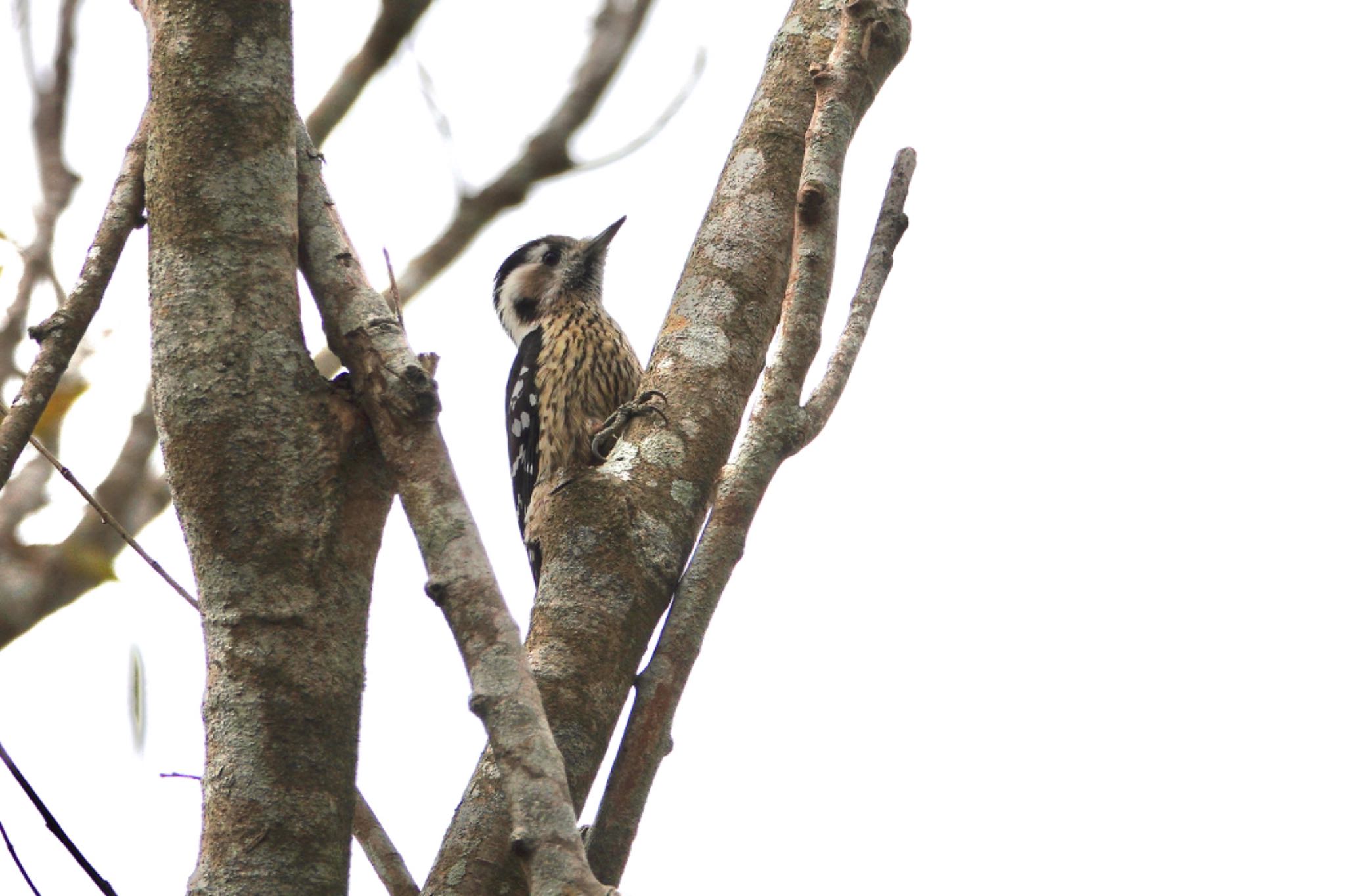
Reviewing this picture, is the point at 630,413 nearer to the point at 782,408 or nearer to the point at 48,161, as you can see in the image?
the point at 782,408

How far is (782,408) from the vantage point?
2.30 meters

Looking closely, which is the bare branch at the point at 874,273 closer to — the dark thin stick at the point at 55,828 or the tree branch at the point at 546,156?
the tree branch at the point at 546,156

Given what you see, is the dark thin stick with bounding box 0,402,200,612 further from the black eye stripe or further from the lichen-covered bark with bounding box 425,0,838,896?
the black eye stripe

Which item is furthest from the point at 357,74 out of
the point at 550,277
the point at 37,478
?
the point at 550,277

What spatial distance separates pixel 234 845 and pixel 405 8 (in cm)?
165

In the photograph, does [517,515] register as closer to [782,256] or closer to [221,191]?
[782,256]

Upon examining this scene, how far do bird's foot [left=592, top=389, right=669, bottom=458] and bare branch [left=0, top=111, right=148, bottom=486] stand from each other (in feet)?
3.09

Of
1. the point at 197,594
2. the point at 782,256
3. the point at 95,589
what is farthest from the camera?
the point at 782,256

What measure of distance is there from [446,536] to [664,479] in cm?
Result: 84

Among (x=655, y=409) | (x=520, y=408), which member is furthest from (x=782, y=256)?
(x=520, y=408)

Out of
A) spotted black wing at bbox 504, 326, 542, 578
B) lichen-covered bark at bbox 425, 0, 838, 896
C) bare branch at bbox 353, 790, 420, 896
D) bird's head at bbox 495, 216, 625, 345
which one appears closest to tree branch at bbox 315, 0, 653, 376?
lichen-covered bark at bbox 425, 0, 838, 896

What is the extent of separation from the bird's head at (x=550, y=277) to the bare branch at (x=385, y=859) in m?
3.69

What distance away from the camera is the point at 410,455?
5.06 ft

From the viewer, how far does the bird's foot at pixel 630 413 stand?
2453mm
